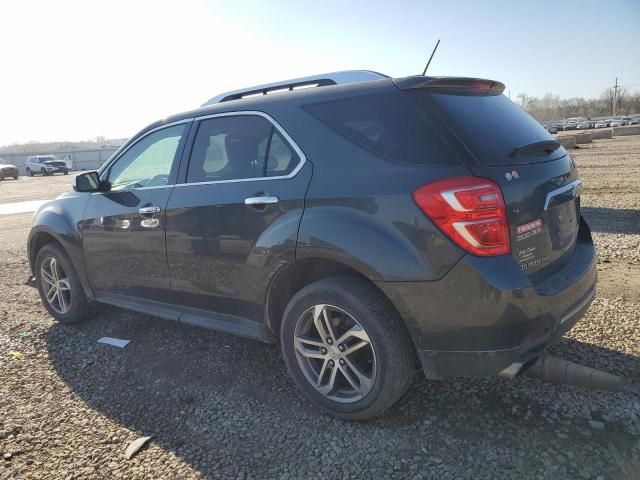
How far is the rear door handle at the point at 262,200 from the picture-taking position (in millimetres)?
2857

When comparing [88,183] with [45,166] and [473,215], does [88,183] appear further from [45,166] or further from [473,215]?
[45,166]

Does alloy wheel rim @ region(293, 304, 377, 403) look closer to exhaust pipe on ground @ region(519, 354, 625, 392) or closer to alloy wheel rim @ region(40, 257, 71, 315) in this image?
exhaust pipe on ground @ region(519, 354, 625, 392)

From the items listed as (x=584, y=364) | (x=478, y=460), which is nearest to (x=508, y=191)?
(x=478, y=460)

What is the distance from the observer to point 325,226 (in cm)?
261

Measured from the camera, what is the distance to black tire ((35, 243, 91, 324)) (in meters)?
4.41

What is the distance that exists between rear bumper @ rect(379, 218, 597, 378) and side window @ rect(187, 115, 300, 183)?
1.07 meters

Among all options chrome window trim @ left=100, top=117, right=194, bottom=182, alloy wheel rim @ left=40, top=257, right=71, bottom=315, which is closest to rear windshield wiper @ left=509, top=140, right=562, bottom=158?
chrome window trim @ left=100, top=117, right=194, bottom=182

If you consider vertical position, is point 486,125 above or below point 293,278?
above

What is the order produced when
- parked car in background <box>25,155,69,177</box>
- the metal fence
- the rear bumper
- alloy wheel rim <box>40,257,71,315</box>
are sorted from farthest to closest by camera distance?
the metal fence, parked car in background <box>25,155,69,177</box>, alloy wheel rim <box>40,257,71,315</box>, the rear bumper

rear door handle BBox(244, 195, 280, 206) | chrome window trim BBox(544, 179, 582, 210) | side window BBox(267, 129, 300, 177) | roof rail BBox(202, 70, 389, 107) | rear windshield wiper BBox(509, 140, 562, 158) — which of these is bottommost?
chrome window trim BBox(544, 179, 582, 210)

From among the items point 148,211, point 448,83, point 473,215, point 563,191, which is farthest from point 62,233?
point 563,191

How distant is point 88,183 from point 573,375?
3816 millimetres

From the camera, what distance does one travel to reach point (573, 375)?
2.92 meters

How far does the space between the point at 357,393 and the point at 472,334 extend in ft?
2.63
